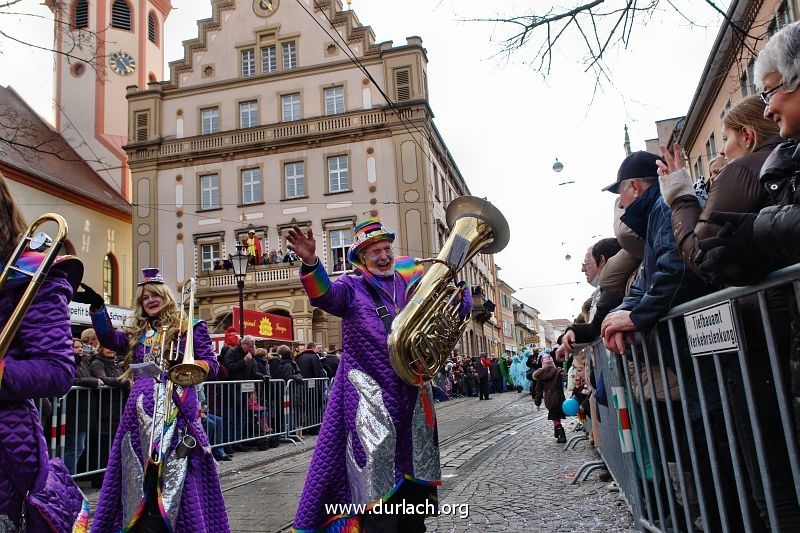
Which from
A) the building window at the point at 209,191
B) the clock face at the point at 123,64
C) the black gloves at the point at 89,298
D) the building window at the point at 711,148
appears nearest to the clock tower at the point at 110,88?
the clock face at the point at 123,64

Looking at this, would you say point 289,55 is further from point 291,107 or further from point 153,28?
point 153,28

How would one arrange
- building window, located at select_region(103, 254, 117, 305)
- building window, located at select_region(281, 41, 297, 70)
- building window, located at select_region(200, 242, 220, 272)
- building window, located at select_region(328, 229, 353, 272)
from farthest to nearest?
building window, located at select_region(103, 254, 117, 305) → building window, located at select_region(281, 41, 297, 70) → building window, located at select_region(200, 242, 220, 272) → building window, located at select_region(328, 229, 353, 272)

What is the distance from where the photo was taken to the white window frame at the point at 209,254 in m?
31.4

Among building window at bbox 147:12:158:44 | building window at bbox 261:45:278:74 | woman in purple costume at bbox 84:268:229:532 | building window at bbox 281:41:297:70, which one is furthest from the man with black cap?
building window at bbox 147:12:158:44

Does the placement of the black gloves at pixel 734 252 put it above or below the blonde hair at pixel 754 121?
below

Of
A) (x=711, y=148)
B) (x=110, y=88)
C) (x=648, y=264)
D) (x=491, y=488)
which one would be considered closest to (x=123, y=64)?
(x=110, y=88)

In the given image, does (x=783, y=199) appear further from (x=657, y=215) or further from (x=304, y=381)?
(x=304, y=381)

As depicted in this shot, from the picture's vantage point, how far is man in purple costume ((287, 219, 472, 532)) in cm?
352

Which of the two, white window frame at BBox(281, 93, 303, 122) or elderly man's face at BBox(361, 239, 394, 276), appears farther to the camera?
white window frame at BBox(281, 93, 303, 122)

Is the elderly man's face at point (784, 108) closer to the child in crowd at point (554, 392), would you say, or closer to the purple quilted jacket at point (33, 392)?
the purple quilted jacket at point (33, 392)

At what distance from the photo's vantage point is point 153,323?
175 inches

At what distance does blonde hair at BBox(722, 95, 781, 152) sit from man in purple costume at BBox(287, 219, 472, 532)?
175cm

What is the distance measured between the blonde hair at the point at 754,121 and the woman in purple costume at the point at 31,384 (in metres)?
2.71

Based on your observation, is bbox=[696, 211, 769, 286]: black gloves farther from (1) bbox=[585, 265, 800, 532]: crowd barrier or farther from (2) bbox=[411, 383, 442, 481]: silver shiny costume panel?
(2) bbox=[411, 383, 442, 481]: silver shiny costume panel
